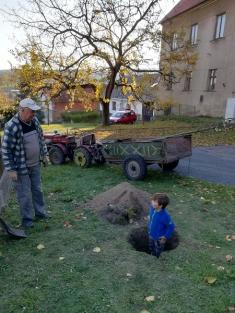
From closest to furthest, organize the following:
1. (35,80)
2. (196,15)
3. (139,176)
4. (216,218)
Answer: (216,218)
(139,176)
(35,80)
(196,15)

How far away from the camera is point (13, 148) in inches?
197

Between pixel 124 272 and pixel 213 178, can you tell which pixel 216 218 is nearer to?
pixel 124 272

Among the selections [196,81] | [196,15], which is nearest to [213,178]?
[196,81]

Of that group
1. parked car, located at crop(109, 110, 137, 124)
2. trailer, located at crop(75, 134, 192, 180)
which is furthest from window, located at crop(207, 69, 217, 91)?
trailer, located at crop(75, 134, 192, 180)

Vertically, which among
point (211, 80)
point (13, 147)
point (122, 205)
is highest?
point (211, 80)

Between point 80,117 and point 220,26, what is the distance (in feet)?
83.5

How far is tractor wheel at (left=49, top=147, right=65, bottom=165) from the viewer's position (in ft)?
35.7

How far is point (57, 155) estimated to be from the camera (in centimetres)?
1091

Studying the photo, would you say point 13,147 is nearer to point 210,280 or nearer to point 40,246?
point 40,246

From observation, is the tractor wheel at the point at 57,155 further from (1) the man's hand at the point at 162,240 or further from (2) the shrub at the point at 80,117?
(2) the shrub at the point at 80,117

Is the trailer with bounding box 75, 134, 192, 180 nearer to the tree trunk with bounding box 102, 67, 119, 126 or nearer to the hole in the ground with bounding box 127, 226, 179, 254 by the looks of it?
the hole in the ground with bounding box 127, 226, 179, 254

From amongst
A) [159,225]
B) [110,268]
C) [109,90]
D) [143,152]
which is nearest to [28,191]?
[110,268]

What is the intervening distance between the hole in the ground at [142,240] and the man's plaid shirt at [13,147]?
1930 millimetres

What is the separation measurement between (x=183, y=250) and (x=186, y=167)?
6.11m
